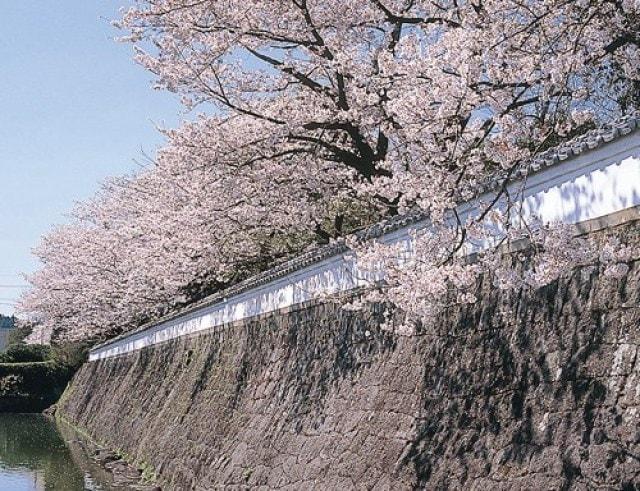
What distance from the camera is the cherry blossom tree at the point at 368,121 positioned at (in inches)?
234

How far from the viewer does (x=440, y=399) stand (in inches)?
270

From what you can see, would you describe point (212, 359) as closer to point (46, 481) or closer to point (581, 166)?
point (46, 481)

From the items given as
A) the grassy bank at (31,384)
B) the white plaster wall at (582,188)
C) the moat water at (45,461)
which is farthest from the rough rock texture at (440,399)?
the grassy bank at (31,384)

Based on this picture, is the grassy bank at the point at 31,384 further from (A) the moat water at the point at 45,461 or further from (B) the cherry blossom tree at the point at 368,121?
(B) the cherry blossom tree at the point at 368,121

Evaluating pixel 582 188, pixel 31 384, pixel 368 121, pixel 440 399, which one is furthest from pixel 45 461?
pixel 31 384

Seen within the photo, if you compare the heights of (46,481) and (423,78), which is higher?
(423,78)

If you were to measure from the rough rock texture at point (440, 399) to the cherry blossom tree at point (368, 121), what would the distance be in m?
0.40

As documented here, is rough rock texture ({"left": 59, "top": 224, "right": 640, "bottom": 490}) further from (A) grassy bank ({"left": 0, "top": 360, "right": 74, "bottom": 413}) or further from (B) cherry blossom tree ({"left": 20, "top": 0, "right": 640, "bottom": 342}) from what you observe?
(A) grassy bank ({"left": 0, "top": 360, "right": 74, "bottom": 413})

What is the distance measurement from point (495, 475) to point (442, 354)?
4.93 feet

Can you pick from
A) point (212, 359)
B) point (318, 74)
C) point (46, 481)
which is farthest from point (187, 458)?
point (318, 74)

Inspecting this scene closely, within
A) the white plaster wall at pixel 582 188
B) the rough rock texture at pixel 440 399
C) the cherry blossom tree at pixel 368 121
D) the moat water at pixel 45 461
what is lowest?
the moat water at pixel 45 461

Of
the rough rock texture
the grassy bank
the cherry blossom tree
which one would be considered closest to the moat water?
the rough rock texture

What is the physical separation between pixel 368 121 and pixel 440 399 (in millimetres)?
4601

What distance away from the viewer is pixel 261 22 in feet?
38.0
